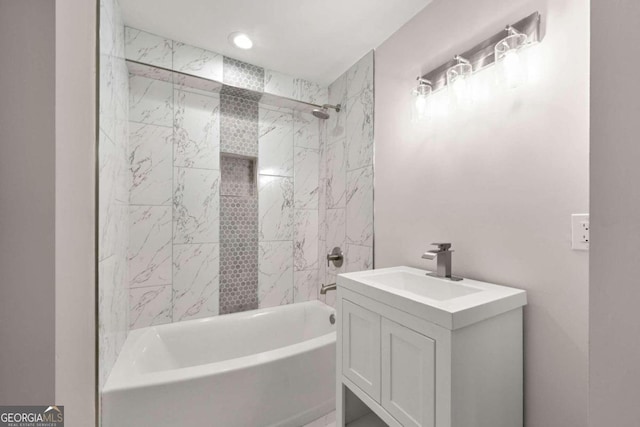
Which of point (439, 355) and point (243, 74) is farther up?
point (243, 74)

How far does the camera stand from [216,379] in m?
1.26

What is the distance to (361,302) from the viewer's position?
1.07 metres

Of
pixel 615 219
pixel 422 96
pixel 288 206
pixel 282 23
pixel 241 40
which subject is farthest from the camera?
pixel 288 206

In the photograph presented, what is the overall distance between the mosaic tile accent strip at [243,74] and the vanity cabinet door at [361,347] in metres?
1.71

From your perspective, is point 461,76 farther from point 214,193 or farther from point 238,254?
point 238,254

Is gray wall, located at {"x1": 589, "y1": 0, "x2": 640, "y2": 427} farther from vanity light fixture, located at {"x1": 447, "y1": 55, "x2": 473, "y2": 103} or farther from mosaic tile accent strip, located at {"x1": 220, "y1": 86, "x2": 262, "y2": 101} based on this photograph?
mosaic tile accent strip, located at {"x1": 220, "y1": 86, "x2": 262, "y2": 101}

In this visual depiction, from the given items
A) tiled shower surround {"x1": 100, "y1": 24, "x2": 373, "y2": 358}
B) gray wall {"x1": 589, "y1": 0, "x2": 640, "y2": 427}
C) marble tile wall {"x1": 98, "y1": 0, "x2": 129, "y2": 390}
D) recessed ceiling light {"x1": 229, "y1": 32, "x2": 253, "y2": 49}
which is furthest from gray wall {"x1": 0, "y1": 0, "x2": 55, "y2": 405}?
recessed ceiling light {"x1": 229, "y1": 32, "x2": 253, "y2": 49}

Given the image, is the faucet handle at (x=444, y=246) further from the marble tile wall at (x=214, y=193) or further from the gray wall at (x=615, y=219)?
the marble tile wall at (x=214, y=193)

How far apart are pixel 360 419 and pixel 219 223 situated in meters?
1.55

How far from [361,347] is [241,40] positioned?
192cm

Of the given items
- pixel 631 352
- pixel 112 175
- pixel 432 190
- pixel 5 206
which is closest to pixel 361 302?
pixel 432 190

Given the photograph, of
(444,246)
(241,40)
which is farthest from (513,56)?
(241,40)

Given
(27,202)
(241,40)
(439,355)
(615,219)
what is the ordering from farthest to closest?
(241,40) → (439,355) → (27,202) → (615,219)

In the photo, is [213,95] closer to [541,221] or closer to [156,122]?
[156,122]
